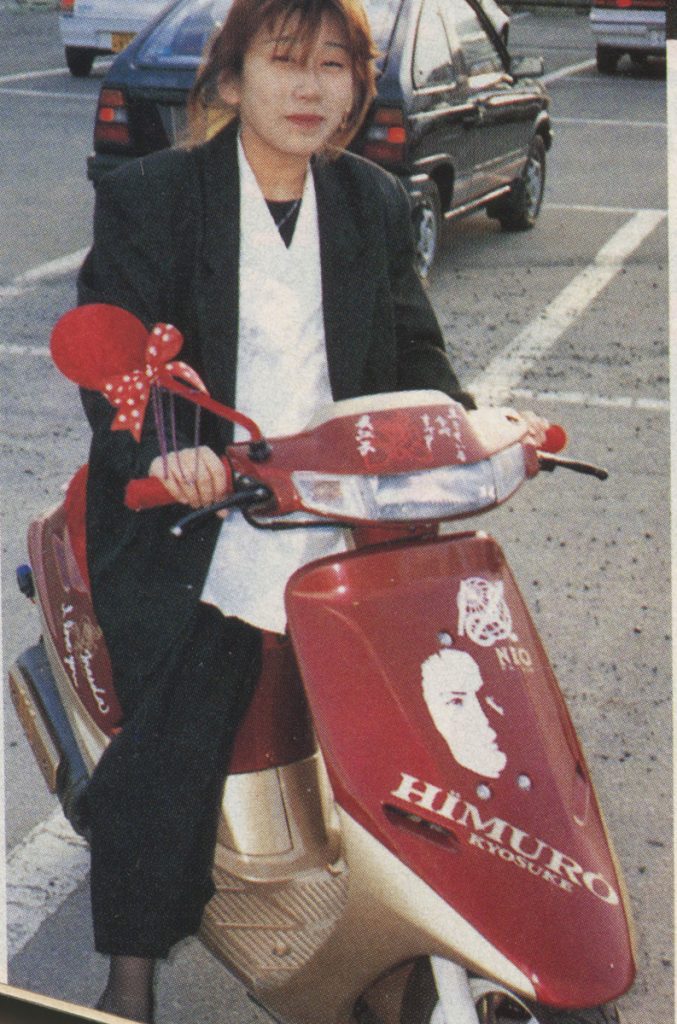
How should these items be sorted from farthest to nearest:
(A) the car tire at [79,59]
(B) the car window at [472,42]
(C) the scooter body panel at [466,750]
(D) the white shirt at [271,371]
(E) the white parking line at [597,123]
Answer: (A) the car tire at [79,59]
(E) the white parking line at [597,123]
(B) the car window at [472,42]
(D) the white shirt at [271,371]
(C) the scooter body panel at [466,750]

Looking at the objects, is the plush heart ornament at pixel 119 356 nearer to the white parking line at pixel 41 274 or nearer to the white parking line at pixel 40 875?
the white parking line at pixel 40 875

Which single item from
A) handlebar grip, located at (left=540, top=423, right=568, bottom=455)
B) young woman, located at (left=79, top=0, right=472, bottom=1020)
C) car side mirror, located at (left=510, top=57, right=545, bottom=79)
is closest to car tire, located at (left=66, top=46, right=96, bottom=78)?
car side mirror, located at (left=510, top=57, right=545, bottom=79)

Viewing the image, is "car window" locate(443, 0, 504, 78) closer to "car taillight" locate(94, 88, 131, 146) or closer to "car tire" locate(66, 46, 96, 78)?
"car taillight" locate(94, 88, 131, 146)

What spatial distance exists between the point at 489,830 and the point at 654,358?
4536 millimetres

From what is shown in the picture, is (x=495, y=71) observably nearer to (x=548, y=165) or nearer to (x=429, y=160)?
(x=429, y=160)

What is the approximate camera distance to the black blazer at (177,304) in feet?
6.76

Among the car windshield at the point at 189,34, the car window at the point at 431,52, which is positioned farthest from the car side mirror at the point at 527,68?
the car windshield at the point at 189,34

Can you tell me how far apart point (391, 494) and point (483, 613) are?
0.67 ft

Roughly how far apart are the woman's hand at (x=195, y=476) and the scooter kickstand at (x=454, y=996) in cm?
60

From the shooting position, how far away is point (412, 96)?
674 centimetres

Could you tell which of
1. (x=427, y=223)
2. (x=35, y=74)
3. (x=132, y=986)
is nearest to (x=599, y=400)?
(x=427, y=223)

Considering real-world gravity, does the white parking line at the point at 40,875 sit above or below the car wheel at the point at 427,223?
above

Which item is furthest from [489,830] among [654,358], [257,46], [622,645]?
[654,358]

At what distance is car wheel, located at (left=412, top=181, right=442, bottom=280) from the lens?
22.7ft
